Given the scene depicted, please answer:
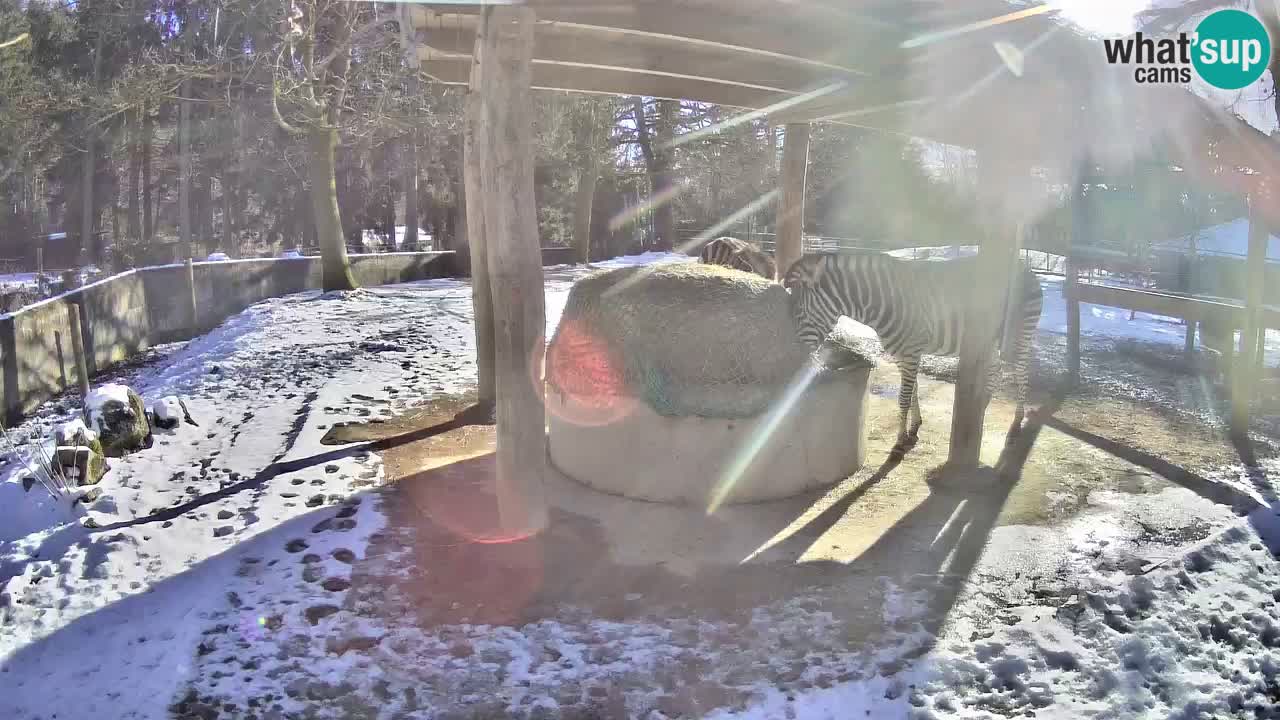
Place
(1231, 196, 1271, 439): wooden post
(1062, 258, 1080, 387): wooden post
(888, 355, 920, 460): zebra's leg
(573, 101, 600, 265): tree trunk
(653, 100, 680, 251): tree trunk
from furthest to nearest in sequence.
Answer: (653, 100, 680, 251): tree trunk, (573, 101, 600, 265): tree trunk, (1062, 258, 1080, 387): wooden post, (1231, 196, 1271, 439): wooden post, (888, 355, 920, 460): zebra's leg

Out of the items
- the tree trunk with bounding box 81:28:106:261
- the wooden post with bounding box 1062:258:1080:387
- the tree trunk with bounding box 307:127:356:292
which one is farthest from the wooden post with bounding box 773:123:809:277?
the tree trunk with bounding box 81:28:106:261

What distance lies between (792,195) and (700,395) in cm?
534

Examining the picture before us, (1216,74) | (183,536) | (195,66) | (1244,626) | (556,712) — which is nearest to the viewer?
(556,712)

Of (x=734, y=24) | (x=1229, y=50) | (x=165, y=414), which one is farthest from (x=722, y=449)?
(x=1229, y=50)

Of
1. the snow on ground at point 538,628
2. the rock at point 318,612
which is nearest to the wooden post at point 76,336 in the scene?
the snow on ground at point 538,628

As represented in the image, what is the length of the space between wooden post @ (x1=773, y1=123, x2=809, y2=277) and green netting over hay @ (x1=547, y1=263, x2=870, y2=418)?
394 cm

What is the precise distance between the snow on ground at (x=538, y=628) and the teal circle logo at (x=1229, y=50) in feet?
12.0

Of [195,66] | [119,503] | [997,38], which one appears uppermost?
[195,66]

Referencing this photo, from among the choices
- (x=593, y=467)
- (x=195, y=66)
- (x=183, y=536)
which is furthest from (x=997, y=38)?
(x=195, y=66)

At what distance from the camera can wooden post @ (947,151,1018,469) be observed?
20.4ft

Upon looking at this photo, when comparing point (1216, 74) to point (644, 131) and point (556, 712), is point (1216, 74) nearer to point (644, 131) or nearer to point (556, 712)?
point (556, 712)

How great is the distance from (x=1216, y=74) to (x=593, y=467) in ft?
21.2

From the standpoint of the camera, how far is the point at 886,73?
24.0 feet

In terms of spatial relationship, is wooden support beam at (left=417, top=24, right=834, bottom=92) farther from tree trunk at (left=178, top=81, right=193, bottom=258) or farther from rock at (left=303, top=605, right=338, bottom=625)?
tree trunk at (left=178, top=81, right=193, bottom=258)
